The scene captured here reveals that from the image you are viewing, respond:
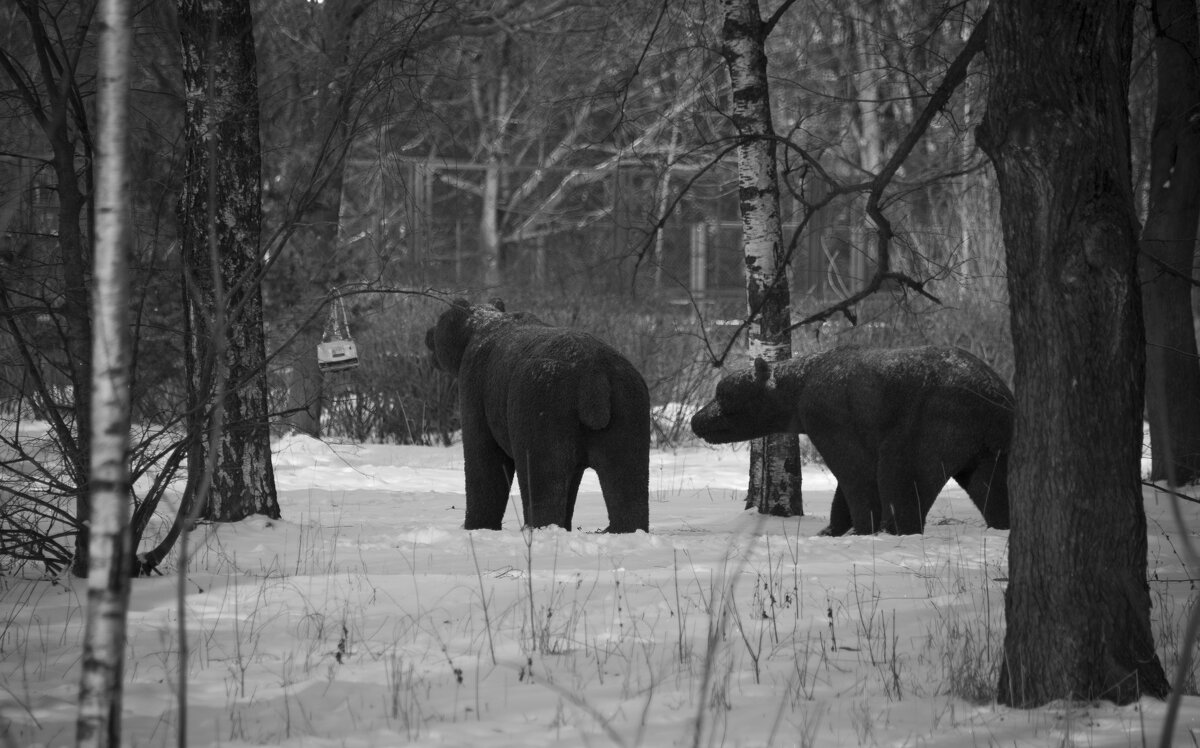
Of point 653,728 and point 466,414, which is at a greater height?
point 466,414

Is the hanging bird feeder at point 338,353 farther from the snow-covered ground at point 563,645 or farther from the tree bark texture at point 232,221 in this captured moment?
the snow-covered ground at point 563,645

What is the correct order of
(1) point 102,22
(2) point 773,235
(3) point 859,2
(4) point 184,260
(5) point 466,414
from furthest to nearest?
(3) point 859,2
(2) point 773,235
(5) point 466,414
(4) point 184,260
(1) point 102,22

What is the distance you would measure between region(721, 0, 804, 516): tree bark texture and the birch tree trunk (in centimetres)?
602

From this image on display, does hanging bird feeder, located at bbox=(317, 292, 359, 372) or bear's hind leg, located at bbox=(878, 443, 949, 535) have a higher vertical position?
hanging bird feeder, located at bbox=(317, 292, 359, 372)

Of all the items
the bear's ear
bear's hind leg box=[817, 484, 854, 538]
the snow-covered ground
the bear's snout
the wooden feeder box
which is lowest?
the snow-covered ground

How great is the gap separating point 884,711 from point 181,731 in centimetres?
220

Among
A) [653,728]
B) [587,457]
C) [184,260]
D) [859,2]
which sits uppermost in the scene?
A: [859,2]

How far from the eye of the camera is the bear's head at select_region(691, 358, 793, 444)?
764 centimetres

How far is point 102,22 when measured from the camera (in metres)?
2.63

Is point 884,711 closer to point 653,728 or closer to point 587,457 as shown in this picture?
point 653,728

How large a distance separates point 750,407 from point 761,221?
1459mm

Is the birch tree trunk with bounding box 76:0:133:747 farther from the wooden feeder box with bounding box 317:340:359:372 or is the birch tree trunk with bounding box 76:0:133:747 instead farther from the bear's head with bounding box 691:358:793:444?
the wooden feeder box with bounding box 317:340:359:372

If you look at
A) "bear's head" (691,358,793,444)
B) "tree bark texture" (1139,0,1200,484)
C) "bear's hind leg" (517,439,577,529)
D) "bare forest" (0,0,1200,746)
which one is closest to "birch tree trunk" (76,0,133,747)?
"bare forest" (0,0,1200,746)

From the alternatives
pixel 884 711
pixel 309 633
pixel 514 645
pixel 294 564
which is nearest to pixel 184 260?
pixel 294 564
